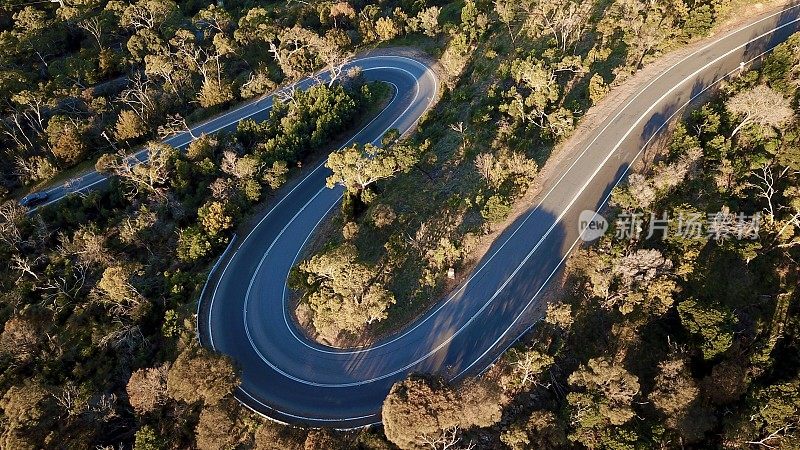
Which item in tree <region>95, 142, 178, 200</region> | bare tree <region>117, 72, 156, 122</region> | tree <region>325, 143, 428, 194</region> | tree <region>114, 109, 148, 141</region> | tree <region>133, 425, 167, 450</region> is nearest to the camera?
tree <region>133, 425, 167, 450</region>

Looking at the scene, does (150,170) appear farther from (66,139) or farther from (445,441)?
(445,441)

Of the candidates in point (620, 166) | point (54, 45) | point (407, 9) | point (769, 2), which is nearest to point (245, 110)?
point (407, 9)

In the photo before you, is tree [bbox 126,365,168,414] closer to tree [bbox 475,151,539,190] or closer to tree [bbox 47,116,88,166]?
tree [bbox 475,151,539,190]

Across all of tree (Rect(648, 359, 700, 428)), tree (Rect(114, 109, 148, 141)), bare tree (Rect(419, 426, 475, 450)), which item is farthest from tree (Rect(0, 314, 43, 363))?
tree (Rect(648, 359, 700, 428))

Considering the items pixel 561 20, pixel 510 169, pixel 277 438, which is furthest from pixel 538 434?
pixel 561 20

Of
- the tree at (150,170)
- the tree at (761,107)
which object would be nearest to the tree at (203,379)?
the tree at (150,170)
